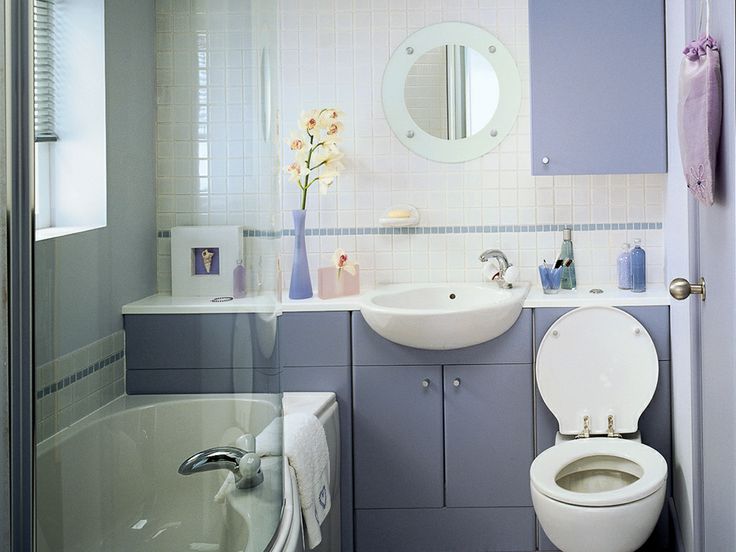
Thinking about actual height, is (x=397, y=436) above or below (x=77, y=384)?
below

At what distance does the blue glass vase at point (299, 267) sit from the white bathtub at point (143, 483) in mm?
1455

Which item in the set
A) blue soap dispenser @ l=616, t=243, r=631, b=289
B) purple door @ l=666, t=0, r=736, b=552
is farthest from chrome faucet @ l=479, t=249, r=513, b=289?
purple door @ l=666, t=0, r=736, b=552

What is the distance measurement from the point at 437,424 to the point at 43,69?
80.1 inches

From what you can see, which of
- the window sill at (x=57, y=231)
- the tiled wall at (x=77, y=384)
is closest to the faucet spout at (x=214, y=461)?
the tiled wall at (x=77, y=384)

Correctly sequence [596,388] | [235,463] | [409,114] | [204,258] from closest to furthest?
[204,258] → [235,463] → [596,388] → [409,114]

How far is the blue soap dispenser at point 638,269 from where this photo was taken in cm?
279

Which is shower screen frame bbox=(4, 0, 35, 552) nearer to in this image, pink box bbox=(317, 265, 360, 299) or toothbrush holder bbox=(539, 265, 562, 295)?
pink box bbox=(317, 265, 360, 299)

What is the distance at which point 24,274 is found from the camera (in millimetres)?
890

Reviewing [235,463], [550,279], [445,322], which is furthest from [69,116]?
[550,279]

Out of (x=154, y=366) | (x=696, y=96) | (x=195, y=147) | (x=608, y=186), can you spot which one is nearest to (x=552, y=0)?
(x=608, y=186)

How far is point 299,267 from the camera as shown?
2.80 meters

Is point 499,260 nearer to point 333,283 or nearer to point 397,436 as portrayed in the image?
point 333,283

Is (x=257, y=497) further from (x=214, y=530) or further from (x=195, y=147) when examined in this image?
(x=195, y=147)

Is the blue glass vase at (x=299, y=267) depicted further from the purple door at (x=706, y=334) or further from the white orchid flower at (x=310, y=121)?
the purple door at (x=706, y=334)
